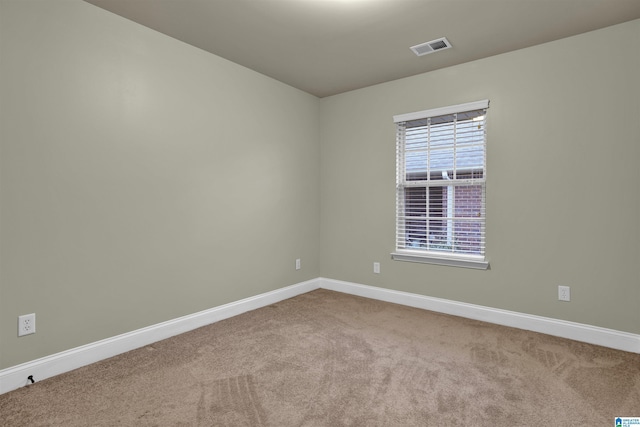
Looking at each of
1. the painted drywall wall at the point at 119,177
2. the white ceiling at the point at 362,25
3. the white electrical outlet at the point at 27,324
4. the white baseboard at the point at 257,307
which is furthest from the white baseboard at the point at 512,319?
the white electrical outlet at the point at 27,324

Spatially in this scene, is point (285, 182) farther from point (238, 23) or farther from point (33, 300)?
point (33, 300)

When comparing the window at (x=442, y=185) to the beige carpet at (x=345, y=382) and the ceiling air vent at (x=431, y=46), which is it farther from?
the beige carpet at (x=345, y=382)

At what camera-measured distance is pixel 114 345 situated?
253cm

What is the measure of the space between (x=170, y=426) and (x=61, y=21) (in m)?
2.63

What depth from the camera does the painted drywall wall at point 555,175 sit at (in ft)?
8.76

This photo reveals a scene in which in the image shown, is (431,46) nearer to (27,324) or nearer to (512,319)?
(512,319)

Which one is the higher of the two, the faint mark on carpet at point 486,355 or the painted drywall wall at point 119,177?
the painted drywall wall at point 119,177

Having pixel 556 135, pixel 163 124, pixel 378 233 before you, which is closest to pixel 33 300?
pixel 163 124

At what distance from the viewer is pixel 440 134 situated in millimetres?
3594

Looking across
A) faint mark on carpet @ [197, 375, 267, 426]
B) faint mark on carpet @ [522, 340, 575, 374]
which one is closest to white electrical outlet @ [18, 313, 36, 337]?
faint mark on carpet @ [197, 375, 267, 426]

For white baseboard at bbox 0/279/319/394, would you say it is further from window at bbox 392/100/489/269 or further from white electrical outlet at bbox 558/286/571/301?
white electrical outlet at bbox 558/286/571/301

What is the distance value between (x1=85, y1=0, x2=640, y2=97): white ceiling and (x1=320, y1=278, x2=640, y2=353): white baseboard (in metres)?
2.45

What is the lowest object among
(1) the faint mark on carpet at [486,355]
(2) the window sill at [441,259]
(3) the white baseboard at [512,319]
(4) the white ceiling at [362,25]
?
(1) the faint mark on carpet at [486,355]

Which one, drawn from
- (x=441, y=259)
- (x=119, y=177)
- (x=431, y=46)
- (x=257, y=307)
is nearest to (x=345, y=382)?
(x=257, y=307)
